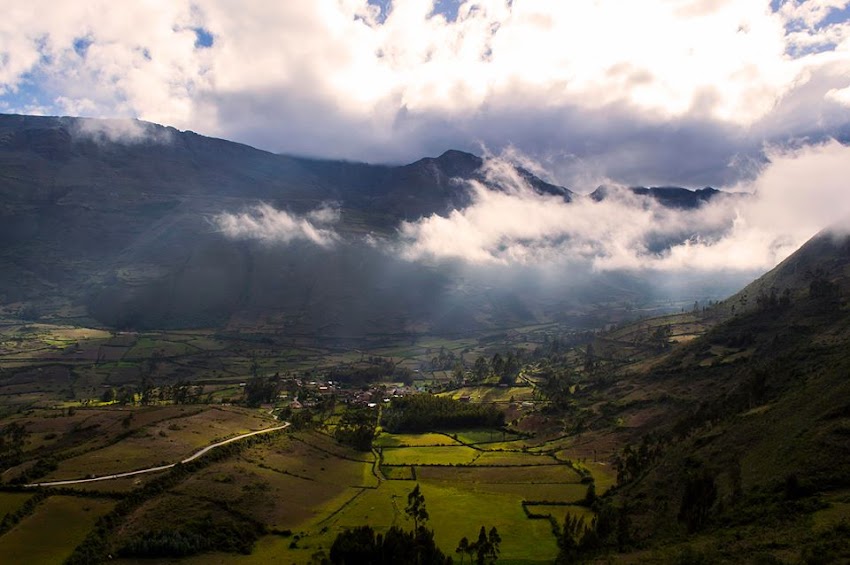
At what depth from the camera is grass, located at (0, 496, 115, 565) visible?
69.2 metres

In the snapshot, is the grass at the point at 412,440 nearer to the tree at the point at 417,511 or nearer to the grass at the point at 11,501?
the tree at the point at 417,511

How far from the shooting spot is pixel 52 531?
75125mm

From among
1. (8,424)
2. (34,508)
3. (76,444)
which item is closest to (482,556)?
(34,508)

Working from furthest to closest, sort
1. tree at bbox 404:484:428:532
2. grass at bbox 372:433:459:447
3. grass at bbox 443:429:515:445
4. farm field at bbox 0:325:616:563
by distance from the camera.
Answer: grass at bbox 443:429:515:445 → grass at bbox 372:433:459:447 → tree at bbox 404:484:428:532 → farm field at bbox 0:325:616:563

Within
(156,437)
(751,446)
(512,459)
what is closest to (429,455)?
(512,459)

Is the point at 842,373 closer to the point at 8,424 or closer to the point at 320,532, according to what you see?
the point at 320,532

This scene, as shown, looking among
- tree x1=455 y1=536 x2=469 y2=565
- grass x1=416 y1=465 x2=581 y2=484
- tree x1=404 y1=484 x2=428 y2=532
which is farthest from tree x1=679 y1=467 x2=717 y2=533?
grass x1=416 y1=465 x2=581 y2=484

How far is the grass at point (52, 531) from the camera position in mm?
69250

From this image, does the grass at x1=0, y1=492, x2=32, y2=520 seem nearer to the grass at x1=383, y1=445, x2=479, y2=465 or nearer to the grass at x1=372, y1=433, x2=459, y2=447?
the grass at x1=383, y1=445, x2=479, y2=465

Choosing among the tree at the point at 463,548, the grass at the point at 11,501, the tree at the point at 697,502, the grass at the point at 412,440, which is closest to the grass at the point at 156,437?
the grass at the point at 11,501

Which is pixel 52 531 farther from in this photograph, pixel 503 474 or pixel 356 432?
pixel 503 474

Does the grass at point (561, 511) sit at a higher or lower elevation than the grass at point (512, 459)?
lower

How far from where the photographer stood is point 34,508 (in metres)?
79.8

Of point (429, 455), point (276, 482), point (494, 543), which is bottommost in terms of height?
point (494, 543)
